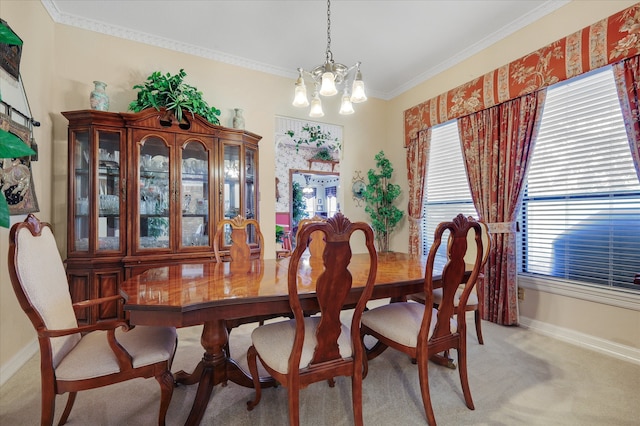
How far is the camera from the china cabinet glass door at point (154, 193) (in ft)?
9.09

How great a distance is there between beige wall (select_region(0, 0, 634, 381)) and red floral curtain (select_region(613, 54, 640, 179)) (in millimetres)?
497

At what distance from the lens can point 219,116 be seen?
341 centimetres

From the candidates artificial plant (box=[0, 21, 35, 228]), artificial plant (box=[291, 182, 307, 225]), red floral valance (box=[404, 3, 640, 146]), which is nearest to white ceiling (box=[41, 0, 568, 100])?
red floral valance (box=[404, 3, 640, 146])

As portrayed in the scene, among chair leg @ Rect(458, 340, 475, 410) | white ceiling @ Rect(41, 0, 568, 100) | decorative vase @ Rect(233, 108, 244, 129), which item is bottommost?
chair leg @ Rect(458, 340, 475, 410)

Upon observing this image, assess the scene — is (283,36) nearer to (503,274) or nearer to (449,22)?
(449,22)

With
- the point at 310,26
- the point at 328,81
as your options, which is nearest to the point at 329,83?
the point at 328,81

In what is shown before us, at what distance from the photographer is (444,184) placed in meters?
3.69

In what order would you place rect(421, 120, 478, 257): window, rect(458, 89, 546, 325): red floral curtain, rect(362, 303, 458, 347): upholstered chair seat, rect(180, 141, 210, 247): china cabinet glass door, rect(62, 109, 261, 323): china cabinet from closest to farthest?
rect(362, 303, 458, 347): upholstered chair seat, rect(62, 109, 261, 323): china cabinet, rect(458, 89, 546, 325): red floral curtain, rect(180, 141, 210, 247): china cabinet glass door, rect(421, 120, 478, 257): window

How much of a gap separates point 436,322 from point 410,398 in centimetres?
50

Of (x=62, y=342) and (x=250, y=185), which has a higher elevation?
(x=250, y=185)

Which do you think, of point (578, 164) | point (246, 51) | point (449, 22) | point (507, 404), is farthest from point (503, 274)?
point (246, 51)

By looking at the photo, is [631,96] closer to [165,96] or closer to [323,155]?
[165,96]

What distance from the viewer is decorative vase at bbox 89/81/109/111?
2629 mm

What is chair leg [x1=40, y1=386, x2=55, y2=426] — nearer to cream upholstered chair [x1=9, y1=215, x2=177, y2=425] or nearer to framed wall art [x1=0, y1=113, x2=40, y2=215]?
cream upholstered chair [x1=9, y1=215, x2=177, y2=425]
